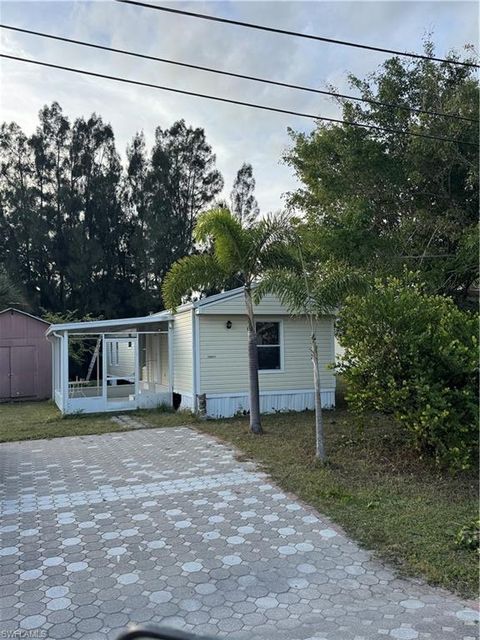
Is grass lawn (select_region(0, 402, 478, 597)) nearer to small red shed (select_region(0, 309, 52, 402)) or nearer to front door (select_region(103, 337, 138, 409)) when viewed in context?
front door (select_region(103, 337, 138, 409))

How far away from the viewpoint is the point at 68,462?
7535 mm

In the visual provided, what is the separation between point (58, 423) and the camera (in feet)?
37.8

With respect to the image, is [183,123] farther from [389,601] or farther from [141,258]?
[389,601]

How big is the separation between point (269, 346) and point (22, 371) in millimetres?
10220

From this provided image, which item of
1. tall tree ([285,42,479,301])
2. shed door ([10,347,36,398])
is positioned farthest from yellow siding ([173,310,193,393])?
shed door ([10,347,36,398])

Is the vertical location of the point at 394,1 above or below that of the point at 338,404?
above

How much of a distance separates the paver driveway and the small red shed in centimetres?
1184

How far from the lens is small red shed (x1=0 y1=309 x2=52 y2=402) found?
17.3 metres

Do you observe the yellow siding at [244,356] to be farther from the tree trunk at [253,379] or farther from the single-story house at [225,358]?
the tree trunk at [253,379]

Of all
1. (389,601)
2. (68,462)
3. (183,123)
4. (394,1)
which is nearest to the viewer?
(389,601)

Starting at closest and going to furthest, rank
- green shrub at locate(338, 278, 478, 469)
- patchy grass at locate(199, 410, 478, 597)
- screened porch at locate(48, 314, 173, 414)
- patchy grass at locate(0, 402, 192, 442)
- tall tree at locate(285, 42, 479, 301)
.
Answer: patchy grass at locate(199, 410, 478, 597) → green shrub at locate(338, 278, 478, 469) → patchy grass at locate(0, 402, 192, 442) → tall tree at locate(285, 42, 479, 301) → screened porch at locate(48, 314, 173, 414)

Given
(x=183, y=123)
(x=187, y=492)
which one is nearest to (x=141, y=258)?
(x=183, y=123)

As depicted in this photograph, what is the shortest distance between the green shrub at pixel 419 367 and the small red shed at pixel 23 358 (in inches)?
553

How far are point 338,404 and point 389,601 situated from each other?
10553mm
